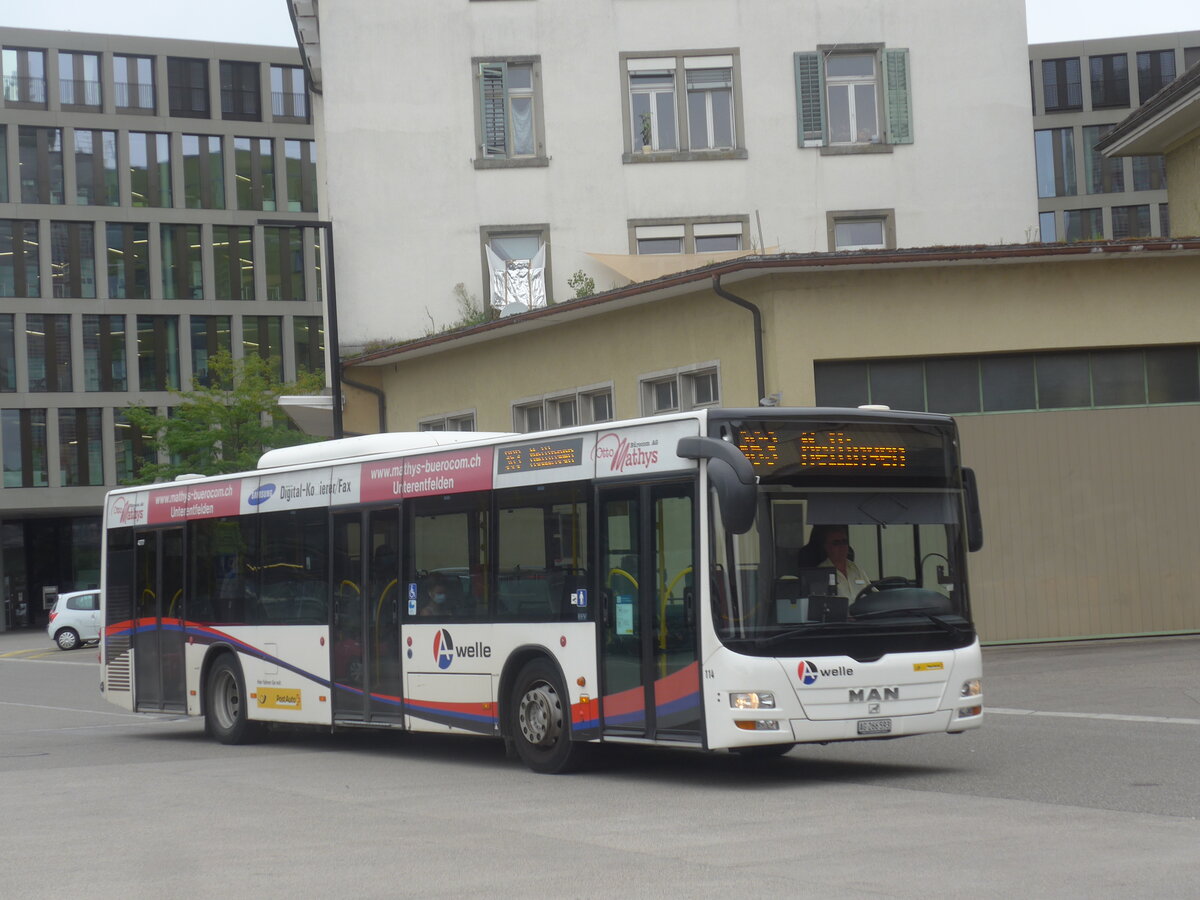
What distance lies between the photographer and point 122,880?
8680 mm

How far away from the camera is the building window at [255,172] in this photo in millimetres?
72625

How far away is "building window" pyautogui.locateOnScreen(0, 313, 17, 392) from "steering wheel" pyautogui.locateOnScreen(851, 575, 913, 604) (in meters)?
62.4

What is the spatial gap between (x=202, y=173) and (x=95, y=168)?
14.5 ft

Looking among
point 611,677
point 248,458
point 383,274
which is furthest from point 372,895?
point 248,458

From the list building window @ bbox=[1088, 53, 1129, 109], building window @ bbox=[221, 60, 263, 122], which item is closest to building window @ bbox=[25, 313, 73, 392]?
building window @ bbox=[221, 60, 263, 122]

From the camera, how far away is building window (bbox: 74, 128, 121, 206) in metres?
69.9

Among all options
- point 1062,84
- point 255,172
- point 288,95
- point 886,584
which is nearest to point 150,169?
point 255,172

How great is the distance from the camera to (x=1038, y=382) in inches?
934

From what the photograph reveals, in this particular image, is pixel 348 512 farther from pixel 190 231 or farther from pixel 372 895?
pixel 190 231

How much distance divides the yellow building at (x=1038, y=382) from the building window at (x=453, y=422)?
262 inches

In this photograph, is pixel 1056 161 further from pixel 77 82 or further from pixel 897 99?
pixel 77 82

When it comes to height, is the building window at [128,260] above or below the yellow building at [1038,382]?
above

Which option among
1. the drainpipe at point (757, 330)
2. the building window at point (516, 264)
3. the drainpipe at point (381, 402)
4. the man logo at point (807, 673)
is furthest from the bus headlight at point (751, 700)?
the building window at point (516, 264)

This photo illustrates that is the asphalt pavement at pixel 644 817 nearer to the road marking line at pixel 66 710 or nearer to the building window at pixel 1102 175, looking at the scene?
the road marking line at pixel 66 710
